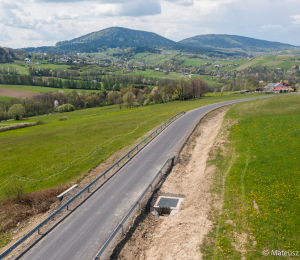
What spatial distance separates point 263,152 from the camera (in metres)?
26.1

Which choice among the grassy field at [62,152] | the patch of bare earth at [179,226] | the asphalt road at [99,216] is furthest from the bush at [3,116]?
the patch of bare earth at [179,226]

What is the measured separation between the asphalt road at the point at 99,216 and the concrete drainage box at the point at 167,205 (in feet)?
8.43

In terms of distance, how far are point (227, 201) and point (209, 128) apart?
83.9 feet

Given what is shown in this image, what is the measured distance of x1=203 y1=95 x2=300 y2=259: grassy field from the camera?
14719 mm

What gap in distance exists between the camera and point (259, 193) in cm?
1942

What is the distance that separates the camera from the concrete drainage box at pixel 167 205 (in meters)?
21.1

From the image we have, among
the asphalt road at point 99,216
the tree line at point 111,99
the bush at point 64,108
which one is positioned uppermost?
the tree line at point 111,99

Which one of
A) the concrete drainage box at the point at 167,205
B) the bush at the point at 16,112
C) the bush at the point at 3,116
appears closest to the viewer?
the concrete drainage box at the point at 167,205

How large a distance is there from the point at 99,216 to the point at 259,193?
1527cm

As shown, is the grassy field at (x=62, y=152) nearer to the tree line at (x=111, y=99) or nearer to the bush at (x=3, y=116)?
the tree line at (x=111, y=99)

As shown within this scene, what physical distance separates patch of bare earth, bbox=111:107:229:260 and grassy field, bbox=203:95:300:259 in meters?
1.25

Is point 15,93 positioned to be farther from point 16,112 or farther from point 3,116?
point 16,112

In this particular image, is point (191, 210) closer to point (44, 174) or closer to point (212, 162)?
point (212, 162)

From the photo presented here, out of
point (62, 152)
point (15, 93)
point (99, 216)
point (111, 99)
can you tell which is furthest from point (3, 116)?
point (99, 216)
